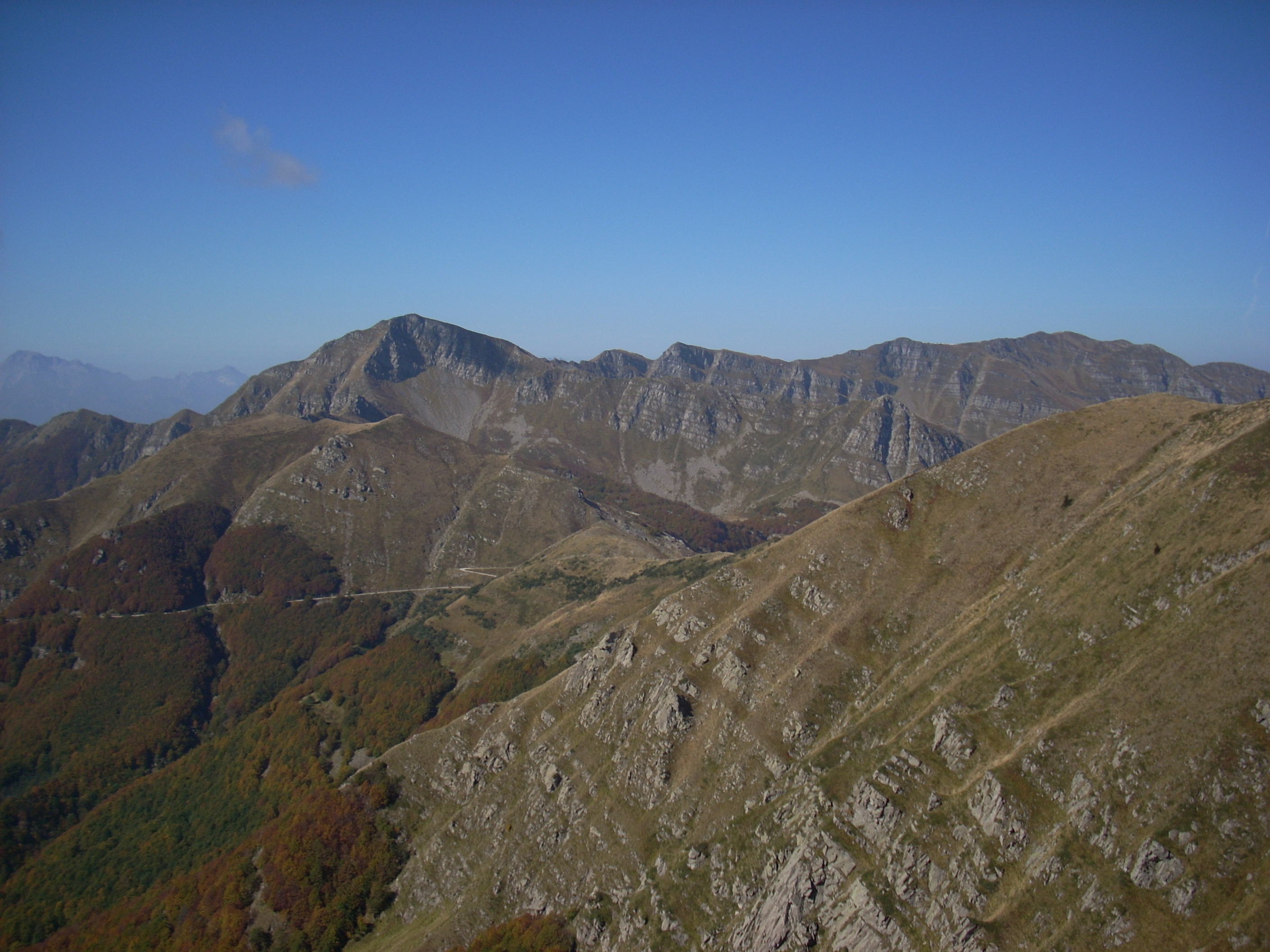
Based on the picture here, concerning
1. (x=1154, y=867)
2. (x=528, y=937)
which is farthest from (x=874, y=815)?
(x=528, y=937)

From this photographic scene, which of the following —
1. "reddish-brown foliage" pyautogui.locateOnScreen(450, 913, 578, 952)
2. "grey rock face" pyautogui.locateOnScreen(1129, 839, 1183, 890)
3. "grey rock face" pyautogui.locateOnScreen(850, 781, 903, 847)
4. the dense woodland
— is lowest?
the dense woodland

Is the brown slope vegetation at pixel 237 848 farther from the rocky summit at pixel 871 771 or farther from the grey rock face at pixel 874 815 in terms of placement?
the grey rock face at pixel 874 815

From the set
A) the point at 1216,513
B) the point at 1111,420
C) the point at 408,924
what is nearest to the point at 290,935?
the point at 408,924

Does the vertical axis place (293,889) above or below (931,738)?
below

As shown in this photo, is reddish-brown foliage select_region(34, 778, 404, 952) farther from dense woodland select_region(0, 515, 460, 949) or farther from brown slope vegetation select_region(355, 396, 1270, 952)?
brown slope vegetation select_region(355, 396, 1270, 952)

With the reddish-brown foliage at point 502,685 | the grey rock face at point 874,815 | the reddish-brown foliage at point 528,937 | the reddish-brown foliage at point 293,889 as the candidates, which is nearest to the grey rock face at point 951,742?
the grey rock face at point 874,815

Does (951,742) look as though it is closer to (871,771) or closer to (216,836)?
(871,771)

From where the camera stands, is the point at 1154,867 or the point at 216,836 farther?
the point at 216,836

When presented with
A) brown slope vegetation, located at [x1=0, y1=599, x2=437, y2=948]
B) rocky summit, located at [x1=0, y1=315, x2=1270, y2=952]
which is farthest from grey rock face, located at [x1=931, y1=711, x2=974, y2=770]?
brown slope vegetation, located at [x1=0, y1=599, x2=437, y2=948]
